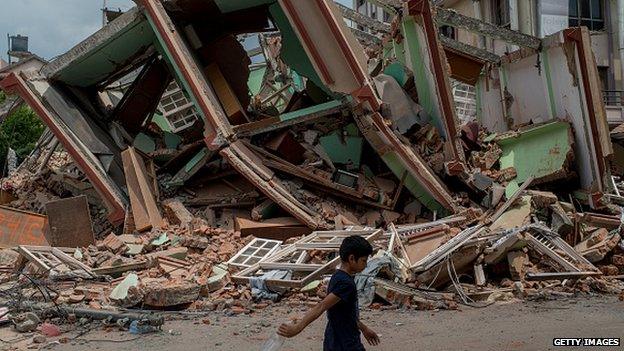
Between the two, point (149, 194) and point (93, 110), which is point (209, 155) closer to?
point (149, 194)

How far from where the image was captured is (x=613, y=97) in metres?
22.2

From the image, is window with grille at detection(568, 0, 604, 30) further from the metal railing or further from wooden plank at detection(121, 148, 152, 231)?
wooden plank at detection(121, 148, 152, 231)

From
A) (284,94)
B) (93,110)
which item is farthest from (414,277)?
(284,94)

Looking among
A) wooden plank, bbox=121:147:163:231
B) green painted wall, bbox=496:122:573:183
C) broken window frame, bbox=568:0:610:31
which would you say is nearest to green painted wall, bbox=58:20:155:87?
wooden plank, bbox=121:147:163:231

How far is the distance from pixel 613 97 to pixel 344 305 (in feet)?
Result: 70.3

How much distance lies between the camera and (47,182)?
13.0m

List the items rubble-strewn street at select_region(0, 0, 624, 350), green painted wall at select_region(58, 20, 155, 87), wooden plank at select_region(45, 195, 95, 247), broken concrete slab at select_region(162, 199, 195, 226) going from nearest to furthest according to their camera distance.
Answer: rubble-strewn street at select_region(0, 0, 624, 350), broken concrete slab at select_region(162, 199, 195, 226), wooden plank at select_region(45, 195, 95, 247), green painted wall at select_region(58, 20, 155, 87)

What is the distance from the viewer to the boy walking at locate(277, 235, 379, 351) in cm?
333

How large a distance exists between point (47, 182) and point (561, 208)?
9.30 meters

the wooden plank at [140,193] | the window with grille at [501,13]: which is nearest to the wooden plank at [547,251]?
the wooden plank at [140,193]

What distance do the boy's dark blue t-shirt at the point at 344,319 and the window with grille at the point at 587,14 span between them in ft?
71.5

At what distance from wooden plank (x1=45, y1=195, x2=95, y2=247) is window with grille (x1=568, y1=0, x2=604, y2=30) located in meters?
18.1

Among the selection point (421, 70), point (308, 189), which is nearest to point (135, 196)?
point (308, 189)

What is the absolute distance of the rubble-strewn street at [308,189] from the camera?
677cm
